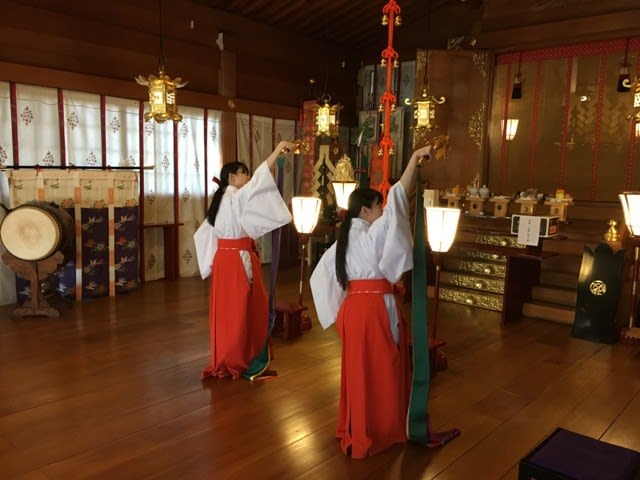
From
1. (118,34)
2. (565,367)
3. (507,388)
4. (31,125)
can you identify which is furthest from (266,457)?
(118,34)

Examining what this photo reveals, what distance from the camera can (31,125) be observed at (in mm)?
5824

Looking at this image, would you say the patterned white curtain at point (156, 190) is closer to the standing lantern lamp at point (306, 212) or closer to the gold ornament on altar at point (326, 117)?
the gold ornament on altar at point (326, 117)

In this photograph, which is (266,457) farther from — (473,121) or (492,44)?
(492,44)

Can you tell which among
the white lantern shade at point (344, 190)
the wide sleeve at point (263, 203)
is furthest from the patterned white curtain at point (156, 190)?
the wide sleeve at point (263, 203)

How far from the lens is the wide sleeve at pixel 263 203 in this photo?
350 cm

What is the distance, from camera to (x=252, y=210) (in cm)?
356

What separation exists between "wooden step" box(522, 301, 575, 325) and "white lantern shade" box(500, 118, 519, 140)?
3668mm

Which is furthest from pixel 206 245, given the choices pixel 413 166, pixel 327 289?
pixel 413 166

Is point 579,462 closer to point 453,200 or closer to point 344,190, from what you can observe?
point 344,190

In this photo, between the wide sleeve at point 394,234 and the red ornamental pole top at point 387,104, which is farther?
the red ornamental pole top at point 387,104

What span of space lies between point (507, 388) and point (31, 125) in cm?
554

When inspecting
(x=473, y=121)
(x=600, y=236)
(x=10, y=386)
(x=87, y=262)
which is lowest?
(x=10, y=386)

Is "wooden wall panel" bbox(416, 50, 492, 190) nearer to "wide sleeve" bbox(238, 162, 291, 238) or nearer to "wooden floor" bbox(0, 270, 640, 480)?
"wooden floor" bbox(0, 270, 640, 480)

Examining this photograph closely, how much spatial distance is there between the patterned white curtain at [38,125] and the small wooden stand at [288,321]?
3331 mm
